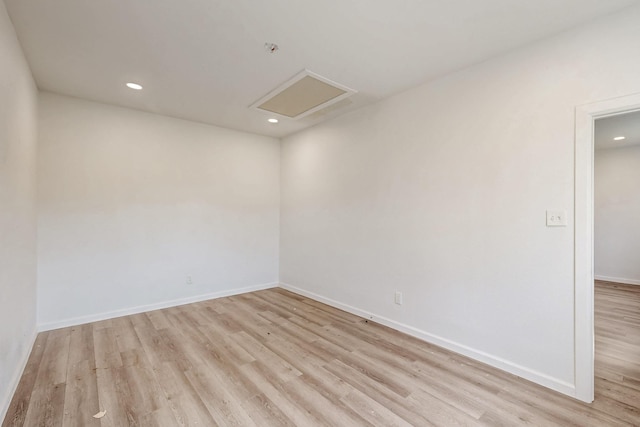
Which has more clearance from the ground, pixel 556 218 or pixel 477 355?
pixel 556 218

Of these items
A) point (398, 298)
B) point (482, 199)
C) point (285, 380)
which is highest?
point (482, 199)

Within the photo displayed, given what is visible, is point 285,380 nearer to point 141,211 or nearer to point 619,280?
point 141,211

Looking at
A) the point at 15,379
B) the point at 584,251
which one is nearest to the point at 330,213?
the point at 584,251

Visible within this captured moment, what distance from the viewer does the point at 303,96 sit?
3.16 m

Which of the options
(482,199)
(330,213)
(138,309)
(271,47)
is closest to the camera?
(271,47)

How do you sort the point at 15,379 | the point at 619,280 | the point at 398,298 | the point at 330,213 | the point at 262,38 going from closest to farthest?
the point at 15,379
the point at 262,38
the point at 398,298
the point at 330,213
the point at 619,280

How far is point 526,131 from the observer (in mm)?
2219

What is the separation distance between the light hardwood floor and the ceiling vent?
2562mm

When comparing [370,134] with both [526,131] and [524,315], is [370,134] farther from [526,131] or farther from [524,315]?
[524,315]

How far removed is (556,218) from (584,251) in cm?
27

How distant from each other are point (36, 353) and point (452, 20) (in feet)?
14.4

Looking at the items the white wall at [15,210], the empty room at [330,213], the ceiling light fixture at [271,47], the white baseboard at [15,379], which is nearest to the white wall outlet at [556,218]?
the empty room at [330,213]

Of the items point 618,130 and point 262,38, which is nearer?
point 262,38

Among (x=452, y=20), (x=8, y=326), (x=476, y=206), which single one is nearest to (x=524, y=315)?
(x=476, y=206)
